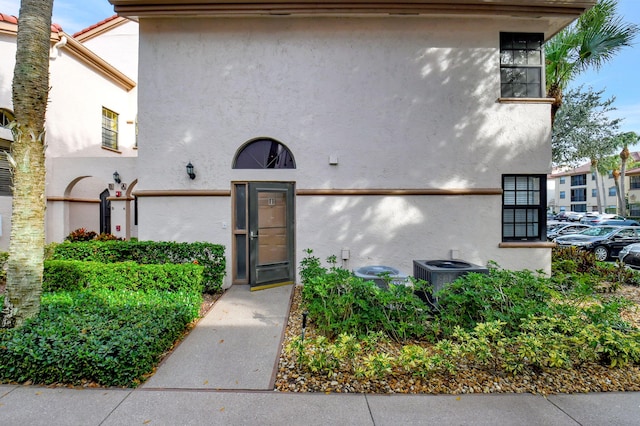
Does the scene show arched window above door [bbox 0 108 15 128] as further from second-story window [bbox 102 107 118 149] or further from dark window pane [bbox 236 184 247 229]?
dark window pane [bbox 236 184 247 229]

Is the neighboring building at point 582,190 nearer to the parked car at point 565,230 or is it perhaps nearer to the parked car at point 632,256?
the parked car at point 565,230

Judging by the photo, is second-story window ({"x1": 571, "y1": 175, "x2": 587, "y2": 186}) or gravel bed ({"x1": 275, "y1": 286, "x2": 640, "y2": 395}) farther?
second-story window ({"x1": 571, "y1": 175, "x2": 587, "y2": 186})

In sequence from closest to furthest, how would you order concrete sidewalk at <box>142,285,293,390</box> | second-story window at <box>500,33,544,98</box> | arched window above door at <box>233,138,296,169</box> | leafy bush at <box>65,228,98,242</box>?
1. concrete sidewalk at <box>142,285,293,390</box>
2. arched window above door at <box>233,138,296,169</box>
3. second-story window at <box>500,33,544,98</box>
4. leafy bush at <box>65,228,98,242</box>

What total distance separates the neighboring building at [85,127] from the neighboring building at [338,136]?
3.27 meters

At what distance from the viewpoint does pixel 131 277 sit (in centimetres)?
515

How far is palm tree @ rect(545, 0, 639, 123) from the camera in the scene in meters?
7.84

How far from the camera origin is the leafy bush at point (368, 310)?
3730 millimetres

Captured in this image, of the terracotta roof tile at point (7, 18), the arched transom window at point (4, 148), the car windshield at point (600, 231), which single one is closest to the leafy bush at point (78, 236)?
the arched transom window at point (4, 148)

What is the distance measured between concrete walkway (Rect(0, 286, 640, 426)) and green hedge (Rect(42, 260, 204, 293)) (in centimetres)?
199

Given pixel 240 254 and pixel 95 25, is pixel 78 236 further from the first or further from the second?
pixel 95 25

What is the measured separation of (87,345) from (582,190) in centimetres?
6527

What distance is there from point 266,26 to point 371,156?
150 inches

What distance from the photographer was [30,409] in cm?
266

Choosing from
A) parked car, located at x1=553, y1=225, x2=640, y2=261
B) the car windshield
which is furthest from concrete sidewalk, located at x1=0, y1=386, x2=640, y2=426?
the car windshield
